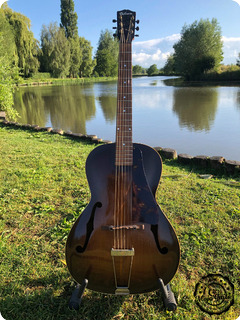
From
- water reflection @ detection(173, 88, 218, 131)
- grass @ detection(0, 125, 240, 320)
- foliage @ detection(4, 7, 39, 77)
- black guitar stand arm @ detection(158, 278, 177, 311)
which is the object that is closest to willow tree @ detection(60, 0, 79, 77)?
foliage @ detection(4, 7, 39, 77)

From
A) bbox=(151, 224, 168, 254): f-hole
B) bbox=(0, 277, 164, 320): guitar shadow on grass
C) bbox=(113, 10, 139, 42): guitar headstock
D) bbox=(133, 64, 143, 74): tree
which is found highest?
bbox=(133, 64, 143, 74): tree

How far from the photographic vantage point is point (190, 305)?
5.35ft

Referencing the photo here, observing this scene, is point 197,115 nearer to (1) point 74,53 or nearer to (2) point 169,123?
(2) point 169,123

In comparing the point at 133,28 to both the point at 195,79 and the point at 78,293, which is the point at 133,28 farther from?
the point at 195,79

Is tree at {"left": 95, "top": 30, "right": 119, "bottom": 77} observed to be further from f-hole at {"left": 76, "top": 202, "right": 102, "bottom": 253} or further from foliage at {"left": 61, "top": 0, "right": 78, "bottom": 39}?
f-hole at {"left": 76, "top": 202, "right": 102, "bottom": 253}

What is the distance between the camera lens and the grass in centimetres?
162

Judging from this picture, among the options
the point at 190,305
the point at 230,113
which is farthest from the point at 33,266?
the point at 230,113

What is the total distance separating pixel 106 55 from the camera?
5103 centimetres

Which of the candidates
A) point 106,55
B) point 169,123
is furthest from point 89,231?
point 106,55

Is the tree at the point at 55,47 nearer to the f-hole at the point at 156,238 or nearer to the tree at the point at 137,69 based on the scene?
the f-hole at the point at 156,238

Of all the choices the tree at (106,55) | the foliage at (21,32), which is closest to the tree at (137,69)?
the tree at (106,55)

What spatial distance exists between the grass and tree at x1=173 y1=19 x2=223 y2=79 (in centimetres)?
3245

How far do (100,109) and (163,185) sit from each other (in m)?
9.53

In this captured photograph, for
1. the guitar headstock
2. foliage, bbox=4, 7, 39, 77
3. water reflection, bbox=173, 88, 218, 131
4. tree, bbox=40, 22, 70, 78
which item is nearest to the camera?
the guitar headstock
